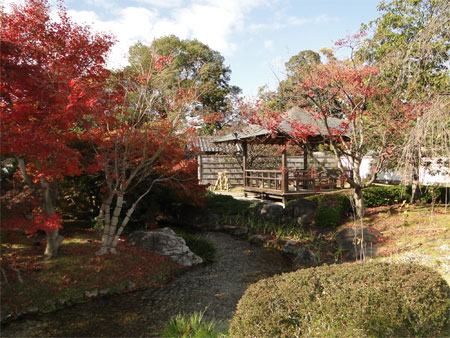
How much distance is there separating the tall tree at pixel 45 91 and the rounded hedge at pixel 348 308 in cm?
428

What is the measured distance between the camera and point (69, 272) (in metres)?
6.30

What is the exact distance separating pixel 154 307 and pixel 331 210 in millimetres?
6764

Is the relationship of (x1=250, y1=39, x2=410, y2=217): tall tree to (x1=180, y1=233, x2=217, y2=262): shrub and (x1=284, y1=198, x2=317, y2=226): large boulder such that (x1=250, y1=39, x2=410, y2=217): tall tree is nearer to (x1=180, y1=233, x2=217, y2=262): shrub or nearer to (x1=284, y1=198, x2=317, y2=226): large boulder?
(x1=284, y1=198, x2=317, y2=226): large boulder

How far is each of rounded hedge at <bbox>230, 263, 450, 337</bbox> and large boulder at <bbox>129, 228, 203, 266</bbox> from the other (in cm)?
490

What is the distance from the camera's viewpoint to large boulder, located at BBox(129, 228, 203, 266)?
8.14 metres

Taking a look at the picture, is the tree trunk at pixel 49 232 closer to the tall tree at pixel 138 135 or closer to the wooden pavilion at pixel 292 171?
the tall tree at pixel 138 135

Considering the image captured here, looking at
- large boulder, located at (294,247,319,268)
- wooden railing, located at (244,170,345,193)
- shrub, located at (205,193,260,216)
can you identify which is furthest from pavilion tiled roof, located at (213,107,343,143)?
large boulder, located at (294,247,319,268)

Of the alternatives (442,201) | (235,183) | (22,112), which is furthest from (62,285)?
(235,183)

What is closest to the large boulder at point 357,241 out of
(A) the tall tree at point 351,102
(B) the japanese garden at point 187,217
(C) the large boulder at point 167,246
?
(B) the japanese garden at point 187,217

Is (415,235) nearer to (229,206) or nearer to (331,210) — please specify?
(331,210)

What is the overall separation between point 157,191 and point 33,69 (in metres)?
5.25

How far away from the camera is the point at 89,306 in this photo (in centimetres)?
578

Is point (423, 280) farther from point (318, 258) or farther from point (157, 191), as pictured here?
point (157, 191)

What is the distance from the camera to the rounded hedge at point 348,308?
3156 millimetres
